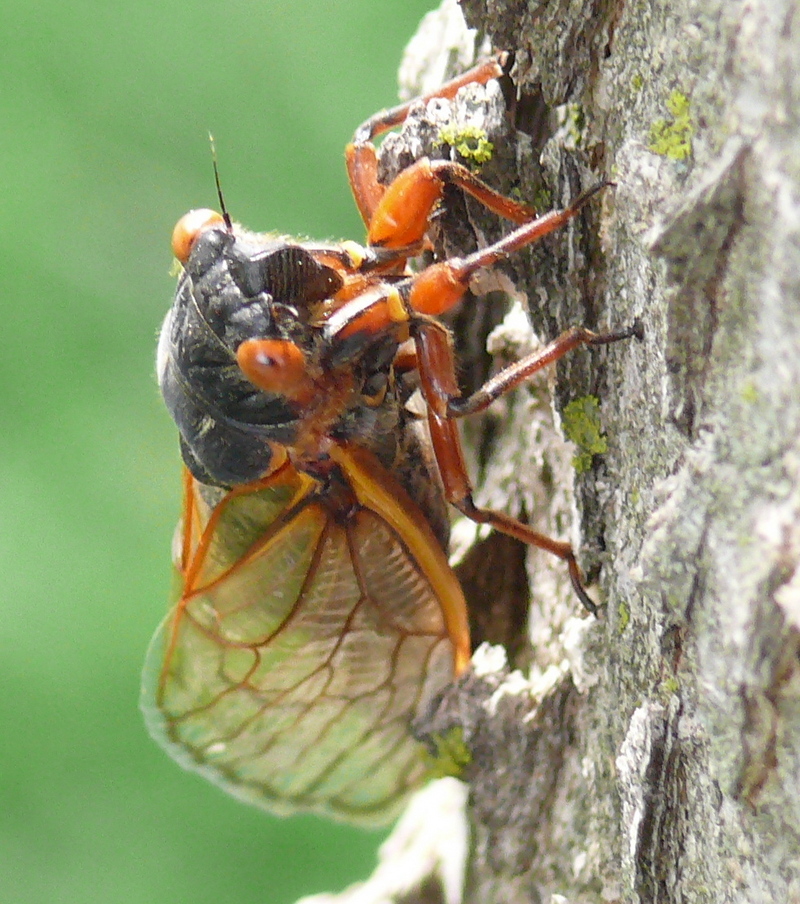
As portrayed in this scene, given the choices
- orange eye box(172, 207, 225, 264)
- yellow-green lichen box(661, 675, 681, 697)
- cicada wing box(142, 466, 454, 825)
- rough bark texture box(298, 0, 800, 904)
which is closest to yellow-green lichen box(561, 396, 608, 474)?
rough bark texture box(298, 0, 800, 904)

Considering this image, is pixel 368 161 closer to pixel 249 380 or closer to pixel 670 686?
pixel 249 380

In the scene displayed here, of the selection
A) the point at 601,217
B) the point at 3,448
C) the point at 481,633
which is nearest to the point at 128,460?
the point at 3,448

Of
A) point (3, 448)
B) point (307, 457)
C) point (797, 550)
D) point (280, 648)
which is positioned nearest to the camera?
point (797, 550)

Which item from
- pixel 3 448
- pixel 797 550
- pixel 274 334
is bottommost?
pixel 797 550

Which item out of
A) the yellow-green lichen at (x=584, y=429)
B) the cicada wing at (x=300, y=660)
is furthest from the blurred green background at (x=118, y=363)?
the yellow-green lichen at (x=584, y=429)

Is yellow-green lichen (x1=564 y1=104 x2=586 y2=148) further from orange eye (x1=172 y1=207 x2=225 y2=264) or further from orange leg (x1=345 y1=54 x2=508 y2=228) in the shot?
orange eye (x1=172 y1=207 x2=225 y2=264)

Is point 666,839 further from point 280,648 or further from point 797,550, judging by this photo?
point 280,648
